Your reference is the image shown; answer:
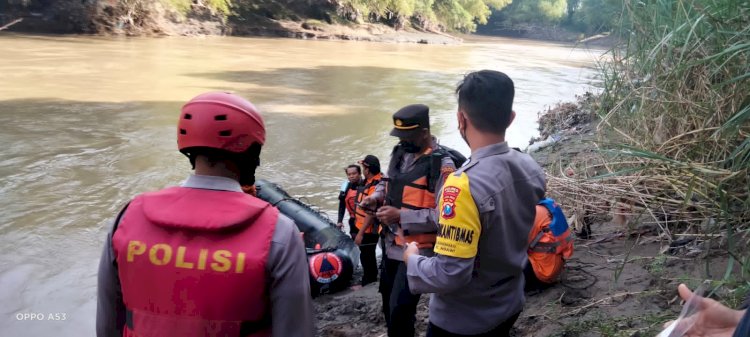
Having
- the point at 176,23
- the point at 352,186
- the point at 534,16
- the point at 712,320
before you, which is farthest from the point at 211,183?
the point at 534,16

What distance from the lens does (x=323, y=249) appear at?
18.3 ft

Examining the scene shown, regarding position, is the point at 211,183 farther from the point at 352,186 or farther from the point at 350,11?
the point at 350,11

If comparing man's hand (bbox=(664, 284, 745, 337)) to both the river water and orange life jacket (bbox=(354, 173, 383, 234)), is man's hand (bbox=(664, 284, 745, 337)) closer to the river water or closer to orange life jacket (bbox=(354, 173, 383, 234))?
orange life jacket (bbox=(354, 173, 383, 234))

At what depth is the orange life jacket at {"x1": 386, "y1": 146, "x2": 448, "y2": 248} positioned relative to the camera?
10.5 ft

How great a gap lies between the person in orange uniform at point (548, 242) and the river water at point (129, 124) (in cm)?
253

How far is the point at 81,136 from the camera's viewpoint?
11.0 meters

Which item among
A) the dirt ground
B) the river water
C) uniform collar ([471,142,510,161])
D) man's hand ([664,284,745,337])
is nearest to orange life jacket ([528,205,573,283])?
the dirt ground

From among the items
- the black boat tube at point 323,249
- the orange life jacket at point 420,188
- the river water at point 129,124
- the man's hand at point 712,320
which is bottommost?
the river water at point 129,124

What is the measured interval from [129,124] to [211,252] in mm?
11618

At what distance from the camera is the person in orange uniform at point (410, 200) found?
3117mm

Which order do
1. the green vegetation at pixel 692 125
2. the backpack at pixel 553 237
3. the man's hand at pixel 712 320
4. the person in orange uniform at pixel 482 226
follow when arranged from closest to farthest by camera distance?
the man's hand at pixel 712 320 < the person in orange uniform at pixel 482 226 < the green vegetation at pixel 692 125 < the backpack at pixel 553 237

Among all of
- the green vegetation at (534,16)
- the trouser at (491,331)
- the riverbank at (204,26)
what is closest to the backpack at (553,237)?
the trouser at (491,331)

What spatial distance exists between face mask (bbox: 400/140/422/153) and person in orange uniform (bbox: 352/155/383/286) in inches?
70.6

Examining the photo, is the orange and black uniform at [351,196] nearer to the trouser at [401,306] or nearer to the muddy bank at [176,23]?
the trouser at [401,306]
